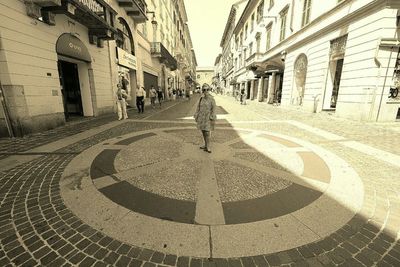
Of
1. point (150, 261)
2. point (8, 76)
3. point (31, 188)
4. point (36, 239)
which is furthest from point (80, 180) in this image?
point (8, 76)

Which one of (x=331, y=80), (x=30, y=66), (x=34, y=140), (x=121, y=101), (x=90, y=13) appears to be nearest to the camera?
(x=34, y=140)

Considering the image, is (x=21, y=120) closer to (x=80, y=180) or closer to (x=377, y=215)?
(x=80, y=180)

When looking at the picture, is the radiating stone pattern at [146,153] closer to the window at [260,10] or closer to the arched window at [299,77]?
the arched window at [299,77]

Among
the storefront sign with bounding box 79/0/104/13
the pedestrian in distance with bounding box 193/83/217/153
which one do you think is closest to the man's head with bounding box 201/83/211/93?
the pedestrian in distance with bounding box 193/83/217/153

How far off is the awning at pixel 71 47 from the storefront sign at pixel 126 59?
348 centimetres

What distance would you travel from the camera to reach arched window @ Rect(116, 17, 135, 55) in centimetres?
1401

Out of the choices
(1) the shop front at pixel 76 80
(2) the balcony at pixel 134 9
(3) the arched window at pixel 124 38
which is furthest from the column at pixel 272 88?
(1) the shop front at pixel 76 80

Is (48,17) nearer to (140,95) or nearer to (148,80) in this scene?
(140,95)

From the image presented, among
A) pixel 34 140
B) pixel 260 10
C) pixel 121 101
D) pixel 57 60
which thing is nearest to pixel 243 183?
pixel 34 140

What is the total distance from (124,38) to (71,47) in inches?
272

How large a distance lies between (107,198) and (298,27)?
18952mm

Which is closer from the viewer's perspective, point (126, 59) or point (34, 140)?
point (34, 140)

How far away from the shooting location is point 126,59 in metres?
14.7

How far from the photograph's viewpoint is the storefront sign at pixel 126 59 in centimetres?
1360
